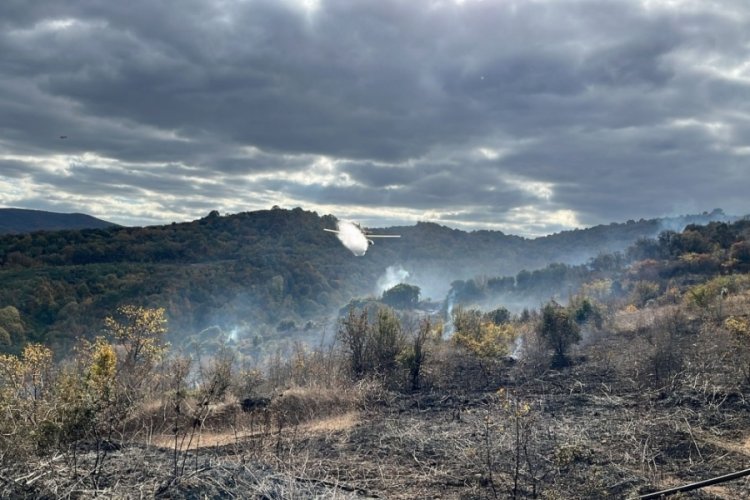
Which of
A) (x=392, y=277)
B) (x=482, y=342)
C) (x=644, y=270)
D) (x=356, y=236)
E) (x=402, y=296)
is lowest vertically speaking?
(x=402, y=296)

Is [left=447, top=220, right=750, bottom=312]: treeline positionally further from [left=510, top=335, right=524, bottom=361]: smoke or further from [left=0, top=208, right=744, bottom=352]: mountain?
[left=510, top=335, right=524, bottom=361]: smoke

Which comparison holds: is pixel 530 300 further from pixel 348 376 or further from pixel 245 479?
pixel 245 479

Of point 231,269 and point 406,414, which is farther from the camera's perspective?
point 231,269

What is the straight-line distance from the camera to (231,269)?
96375 mm

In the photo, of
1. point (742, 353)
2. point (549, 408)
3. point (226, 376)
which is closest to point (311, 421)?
point (226, 376)

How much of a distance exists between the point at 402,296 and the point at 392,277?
39.5m

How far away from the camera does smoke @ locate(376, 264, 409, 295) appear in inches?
5187

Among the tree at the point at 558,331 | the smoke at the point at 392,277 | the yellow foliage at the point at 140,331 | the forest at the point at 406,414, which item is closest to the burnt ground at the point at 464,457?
the forest at the point at 406,414

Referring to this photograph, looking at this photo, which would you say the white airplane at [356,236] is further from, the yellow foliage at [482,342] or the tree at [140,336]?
the tree at [140,336]

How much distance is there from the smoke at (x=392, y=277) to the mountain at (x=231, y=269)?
0.37m

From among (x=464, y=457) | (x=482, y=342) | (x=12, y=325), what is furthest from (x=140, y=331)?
(x=12, y=325)

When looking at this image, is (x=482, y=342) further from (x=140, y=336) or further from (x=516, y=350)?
(x=140, y=336)

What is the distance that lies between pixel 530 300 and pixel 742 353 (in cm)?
8341

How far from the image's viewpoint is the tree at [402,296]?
9719 cm
